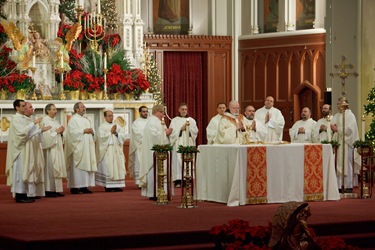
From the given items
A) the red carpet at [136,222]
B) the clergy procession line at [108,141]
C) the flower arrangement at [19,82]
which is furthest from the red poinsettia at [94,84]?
the red carpet at [136,222]

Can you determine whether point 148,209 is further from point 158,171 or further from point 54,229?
point 54,229

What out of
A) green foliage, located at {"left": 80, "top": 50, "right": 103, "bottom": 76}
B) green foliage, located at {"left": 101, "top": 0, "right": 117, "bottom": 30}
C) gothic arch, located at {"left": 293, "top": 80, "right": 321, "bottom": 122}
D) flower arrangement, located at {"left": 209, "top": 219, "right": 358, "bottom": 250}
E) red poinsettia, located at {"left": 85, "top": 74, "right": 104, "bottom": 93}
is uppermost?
green foliage, located at {"left": 101, "top": 0, "right": 117, "bottom": 30}

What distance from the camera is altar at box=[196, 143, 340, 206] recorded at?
1387 centimetres

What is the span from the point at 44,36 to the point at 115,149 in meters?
3.78

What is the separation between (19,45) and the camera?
19.2 meters

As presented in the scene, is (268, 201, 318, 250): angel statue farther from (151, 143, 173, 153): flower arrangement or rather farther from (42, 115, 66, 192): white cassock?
(42, 115, 66, 192): white cassock

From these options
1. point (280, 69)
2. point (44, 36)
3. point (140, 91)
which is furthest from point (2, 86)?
point (280, 69)

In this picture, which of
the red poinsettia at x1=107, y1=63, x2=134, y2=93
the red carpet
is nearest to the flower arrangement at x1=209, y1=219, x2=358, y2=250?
the red carpet

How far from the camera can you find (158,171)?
1445 cm

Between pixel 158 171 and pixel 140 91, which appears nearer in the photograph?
pixel 158 171

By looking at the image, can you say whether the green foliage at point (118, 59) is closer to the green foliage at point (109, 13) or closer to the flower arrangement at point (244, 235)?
the green foliage at point (109, 13)

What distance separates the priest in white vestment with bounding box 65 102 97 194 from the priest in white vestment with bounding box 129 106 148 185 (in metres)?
0.93

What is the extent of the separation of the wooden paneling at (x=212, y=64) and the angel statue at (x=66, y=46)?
4219mm

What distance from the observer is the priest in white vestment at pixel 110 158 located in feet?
57.0
